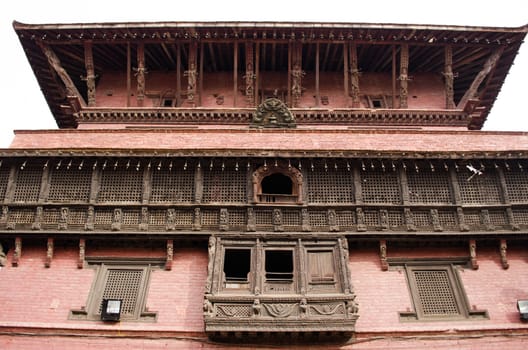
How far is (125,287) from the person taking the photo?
11812 mm

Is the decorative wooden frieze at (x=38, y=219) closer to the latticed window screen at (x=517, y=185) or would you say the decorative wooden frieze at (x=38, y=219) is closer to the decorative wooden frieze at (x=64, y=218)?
the decorative wooden frieze at (x=64, y=218)

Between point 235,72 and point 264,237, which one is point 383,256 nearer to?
point 264,237

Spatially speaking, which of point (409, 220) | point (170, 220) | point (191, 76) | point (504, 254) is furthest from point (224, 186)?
point (504, 254)

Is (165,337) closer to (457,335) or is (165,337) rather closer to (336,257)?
(336,257)

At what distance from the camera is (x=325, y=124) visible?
1627cm

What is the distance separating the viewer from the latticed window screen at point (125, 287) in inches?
452

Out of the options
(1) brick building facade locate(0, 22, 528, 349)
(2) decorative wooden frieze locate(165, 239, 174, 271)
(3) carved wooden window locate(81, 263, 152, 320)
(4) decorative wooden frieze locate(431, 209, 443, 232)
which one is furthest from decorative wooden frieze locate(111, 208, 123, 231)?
(4) decorative wooden frieze locate(431, 209, 443, 232)

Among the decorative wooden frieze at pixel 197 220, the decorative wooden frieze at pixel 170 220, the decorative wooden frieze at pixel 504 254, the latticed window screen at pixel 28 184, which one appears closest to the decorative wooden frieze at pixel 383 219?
the decorative wooden frieze at pixel 504 254

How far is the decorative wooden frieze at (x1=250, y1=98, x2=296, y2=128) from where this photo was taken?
15.3 m

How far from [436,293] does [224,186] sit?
5.44m

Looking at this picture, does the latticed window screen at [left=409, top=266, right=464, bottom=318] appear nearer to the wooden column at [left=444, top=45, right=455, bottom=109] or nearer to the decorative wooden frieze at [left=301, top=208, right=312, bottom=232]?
the decorative wooden frieze at [left=301, top=208, right=312, bottom=232]

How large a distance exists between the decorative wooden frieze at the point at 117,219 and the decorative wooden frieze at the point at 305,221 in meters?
4.20

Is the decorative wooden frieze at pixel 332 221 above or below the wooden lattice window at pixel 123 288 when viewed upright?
above

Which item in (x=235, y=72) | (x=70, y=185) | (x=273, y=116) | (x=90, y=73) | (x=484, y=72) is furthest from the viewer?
(x=90, y=73)
